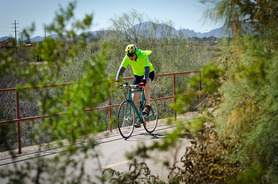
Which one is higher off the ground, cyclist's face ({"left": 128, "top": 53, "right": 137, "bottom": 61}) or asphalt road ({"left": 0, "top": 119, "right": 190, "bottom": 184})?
cyclist's face ({"left": 128, "top": 53, "right": 137, "bottom": 61})

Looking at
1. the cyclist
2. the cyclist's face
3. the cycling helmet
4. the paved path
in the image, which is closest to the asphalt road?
the paved path

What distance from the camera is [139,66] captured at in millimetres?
8703

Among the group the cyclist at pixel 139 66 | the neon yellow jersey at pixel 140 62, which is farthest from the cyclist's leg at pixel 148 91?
the neon yellow jersey at pixel 140 62

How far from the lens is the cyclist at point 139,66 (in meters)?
8.23

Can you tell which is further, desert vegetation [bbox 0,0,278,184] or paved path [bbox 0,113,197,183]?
paved path [bbox 0,113,197,183]

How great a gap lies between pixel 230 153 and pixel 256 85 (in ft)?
2.97

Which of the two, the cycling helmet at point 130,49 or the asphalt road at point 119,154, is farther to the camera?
the cycling helmet at point 130,49

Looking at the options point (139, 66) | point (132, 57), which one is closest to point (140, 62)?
point (139, 66)

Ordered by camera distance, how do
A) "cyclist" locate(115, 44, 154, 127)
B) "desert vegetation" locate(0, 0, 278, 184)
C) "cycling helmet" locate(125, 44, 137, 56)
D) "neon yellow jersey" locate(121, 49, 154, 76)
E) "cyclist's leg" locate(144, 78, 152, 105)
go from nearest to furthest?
"desert vegetation" locate(0, 0, 278, 184) → "cycling helmet" locate(125, 44, 137, 56) → "cyclist" locate(115, 44, 154, 127) → "neon yellow jersey" locate(121, 49, 154, 76) → "cyclist's leg" locate(144, 78, 152, 105)

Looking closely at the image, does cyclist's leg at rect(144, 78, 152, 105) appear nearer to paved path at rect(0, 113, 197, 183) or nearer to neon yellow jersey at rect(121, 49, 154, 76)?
neon yellow jersey at rect(121, 49, 154, 76)

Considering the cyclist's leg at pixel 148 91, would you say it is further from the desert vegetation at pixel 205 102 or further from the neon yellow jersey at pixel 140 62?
the desert vegetation at pixel 205 102

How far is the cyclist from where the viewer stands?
8.23 metres

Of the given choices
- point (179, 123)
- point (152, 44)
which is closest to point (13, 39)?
point (179, 123)

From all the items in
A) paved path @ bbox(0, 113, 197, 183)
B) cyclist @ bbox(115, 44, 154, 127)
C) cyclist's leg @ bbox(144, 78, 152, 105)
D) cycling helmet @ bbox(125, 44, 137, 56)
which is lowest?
paved path @ bbox(0, 113, 197, 183)
